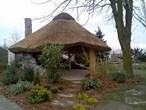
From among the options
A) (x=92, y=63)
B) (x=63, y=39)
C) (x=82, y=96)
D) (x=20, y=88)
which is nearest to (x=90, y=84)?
(x=82, y=96)

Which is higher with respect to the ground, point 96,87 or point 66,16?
point 66,16

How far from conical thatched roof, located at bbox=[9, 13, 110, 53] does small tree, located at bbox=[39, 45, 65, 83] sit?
1.69 m

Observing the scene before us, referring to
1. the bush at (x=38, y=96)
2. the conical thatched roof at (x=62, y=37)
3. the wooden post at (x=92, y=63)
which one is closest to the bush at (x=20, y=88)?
the bush at (x=38, y=96)

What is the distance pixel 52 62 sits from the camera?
12.8m

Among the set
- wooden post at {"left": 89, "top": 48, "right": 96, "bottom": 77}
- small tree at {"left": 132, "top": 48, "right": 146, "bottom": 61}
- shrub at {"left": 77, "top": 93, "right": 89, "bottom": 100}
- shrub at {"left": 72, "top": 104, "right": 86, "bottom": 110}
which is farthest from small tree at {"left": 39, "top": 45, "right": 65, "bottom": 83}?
small tree at {"left": 132, "top": 48, "right": 146, "bottom": 61}

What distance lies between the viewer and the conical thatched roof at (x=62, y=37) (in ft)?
49.4

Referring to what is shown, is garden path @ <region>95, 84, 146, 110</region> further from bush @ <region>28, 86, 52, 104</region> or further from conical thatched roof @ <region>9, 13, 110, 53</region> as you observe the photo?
conical thatched roof @ <region>9, 13, 110, 53</region>

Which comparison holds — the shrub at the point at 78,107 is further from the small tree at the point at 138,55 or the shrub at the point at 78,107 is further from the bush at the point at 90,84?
the small tree at the point at 138,55

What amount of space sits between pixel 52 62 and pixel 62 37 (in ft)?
10.0

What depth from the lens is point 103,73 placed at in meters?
15.1

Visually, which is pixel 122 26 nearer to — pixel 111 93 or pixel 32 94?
pixel 111 93

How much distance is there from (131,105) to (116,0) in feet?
25.7

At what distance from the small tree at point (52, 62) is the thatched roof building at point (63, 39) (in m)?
1.44

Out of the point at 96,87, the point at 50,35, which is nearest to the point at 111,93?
the point at 96,87
